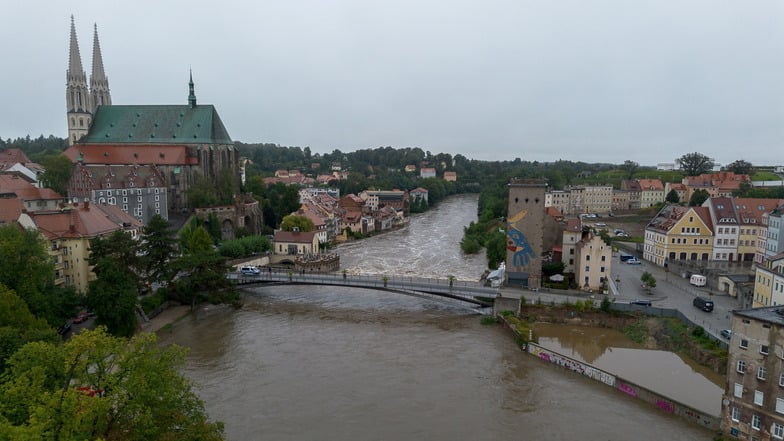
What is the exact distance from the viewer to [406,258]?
1905 inches

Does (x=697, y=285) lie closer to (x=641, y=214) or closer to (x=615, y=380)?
(x=615, y=380)

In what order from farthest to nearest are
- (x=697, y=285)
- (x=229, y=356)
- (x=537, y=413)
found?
(x=697, y=285), (x=229, y=356), (x=537, y=413)

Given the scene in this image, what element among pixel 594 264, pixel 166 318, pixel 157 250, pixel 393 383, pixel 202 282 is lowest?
pixel 393 383

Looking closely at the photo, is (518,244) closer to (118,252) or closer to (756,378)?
(756,378)

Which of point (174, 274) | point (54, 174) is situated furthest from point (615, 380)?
point (54, 174)

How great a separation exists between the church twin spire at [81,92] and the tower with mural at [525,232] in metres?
55.8

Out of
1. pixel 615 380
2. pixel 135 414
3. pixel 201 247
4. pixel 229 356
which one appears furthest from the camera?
pixel 201 247

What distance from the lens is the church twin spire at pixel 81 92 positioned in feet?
217

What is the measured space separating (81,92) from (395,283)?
2178 inches

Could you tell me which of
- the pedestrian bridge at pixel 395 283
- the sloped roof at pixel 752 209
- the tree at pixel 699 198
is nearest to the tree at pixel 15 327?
the pedestrian bridge at pixel 395 283

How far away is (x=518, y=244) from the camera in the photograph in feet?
108

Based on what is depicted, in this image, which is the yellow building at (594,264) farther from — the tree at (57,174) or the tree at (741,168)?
the tree at (741,168)

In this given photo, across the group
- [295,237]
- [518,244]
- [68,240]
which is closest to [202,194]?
[295,237]

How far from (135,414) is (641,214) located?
70.5 metres
